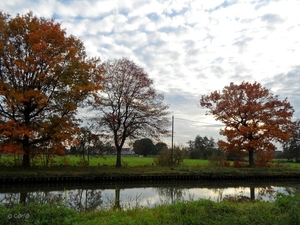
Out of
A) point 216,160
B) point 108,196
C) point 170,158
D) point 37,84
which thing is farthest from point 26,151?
point 216,160

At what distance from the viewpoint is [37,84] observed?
2138 centimetres

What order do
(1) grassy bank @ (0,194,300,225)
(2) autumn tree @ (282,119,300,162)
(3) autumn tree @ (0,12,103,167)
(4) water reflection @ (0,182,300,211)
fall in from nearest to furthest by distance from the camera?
1. (1) grassy bank @ (0,194,300,225)
2. (4) water reflection @ (0,182,300,211)
3. (3) autumn tree @ (0,12,103,167)
4. (2) autumn tree @ (282,119,300,162)

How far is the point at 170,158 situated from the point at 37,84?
1477 centimetres

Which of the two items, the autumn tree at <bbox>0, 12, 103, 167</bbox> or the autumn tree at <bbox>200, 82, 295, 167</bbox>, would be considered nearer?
the autumn tree at <bbox>0, 12, 103, 167</bbox>

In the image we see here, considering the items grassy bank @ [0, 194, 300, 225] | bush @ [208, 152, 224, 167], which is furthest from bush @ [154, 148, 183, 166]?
grassy bank @ [0, 194, 300, 225]

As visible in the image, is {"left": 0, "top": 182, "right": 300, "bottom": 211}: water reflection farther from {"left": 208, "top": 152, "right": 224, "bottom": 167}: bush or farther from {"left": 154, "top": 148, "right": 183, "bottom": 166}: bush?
{"left": 208, "top": 152, "right": 224, "bottom": 167}: bush

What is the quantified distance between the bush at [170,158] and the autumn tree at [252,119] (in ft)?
15.0

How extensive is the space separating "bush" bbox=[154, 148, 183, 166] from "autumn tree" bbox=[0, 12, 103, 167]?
420 inches

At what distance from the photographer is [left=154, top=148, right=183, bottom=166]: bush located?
94.0ft

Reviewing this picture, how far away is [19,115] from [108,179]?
340 inches

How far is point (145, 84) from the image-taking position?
A: 26531 mm

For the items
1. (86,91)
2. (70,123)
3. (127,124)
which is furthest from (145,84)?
(70,123)

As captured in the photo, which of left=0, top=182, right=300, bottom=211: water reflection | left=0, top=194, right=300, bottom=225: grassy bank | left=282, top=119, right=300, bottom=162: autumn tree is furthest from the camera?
left=282, top=119, right=300, bottom=162: autumn tree

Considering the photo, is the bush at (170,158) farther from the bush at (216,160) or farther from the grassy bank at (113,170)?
the bush at (216,160)
